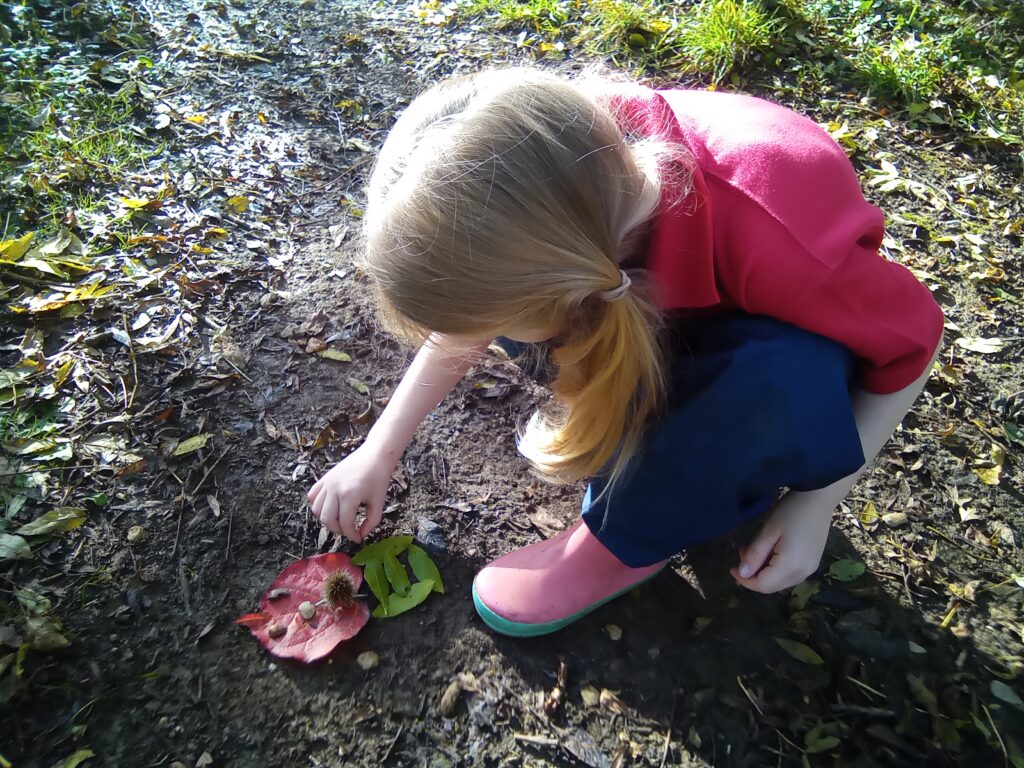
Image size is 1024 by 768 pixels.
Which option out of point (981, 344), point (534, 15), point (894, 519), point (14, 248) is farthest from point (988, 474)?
point (14, 248)

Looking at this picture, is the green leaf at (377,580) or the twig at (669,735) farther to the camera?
the green leaf at (377,580)

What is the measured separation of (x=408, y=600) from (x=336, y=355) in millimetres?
807

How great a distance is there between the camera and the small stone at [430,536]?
1623 millimetres

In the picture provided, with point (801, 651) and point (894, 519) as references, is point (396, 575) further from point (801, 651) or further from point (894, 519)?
point (894, 519)

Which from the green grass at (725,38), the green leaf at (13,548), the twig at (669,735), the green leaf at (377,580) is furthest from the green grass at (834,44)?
the green leaf at (13,548)

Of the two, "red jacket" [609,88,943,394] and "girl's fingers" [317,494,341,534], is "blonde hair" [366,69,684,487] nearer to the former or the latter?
"red jacket" [609,88,943,394]

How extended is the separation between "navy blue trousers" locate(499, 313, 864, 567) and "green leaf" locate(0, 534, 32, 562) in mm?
1318

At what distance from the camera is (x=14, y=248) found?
196 cm

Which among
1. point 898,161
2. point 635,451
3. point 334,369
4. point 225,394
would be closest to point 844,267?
point 635,451

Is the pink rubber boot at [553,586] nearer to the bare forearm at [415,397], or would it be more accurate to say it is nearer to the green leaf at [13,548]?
the bare forearm at [415,397]

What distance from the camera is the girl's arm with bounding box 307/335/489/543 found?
1.47m

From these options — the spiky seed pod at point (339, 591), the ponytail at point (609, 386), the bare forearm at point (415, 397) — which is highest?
the ponytail at point (609, 386)

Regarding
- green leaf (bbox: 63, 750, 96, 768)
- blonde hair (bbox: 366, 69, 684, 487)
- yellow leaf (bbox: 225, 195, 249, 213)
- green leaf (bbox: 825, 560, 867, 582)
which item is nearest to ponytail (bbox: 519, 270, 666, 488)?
blonde hair (bbox: 366, 69, 684, 487)

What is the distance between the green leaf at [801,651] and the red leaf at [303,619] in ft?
3.19
